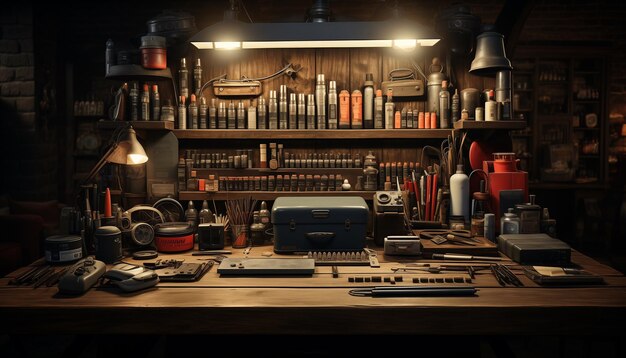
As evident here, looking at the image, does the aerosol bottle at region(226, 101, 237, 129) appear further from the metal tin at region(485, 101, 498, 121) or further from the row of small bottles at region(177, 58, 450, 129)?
the metal tin at region(485, 101, 498, 121)

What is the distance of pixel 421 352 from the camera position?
2.71 meters

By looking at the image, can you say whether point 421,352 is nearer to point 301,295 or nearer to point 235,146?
point 301,295

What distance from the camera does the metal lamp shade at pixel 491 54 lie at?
11.4 feet

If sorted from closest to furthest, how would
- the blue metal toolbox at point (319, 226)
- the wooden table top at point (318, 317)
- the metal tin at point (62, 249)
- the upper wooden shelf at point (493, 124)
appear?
the wooden table top at point (318, 317) < the metal tin at point (62, 249) < the blue metal toolbox at point (319, 226) < the upper wooden shelf at point (493, 124)

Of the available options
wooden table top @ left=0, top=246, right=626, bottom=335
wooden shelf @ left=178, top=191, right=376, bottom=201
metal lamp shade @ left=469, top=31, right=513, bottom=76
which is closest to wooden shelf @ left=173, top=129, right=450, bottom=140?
wooden shelf @ left=178, top=191, right=376, bottom=201

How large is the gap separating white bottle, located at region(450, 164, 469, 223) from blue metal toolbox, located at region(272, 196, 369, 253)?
0.87 metres

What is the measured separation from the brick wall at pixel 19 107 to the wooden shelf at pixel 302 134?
326 centimetres

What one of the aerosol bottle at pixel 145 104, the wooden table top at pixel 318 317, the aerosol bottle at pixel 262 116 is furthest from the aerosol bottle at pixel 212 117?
the wooden table top at pixel 318 317

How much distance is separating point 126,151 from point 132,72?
36.1 inches

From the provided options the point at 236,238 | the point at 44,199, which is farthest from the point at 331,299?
the point at 44,199

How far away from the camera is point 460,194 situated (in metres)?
3.37

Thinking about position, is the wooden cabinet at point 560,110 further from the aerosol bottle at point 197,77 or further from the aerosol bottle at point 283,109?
the aerosol bottle at point 197,77

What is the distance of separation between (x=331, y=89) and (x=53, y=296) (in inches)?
98.5

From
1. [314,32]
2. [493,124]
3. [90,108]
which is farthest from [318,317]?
[90,108]
